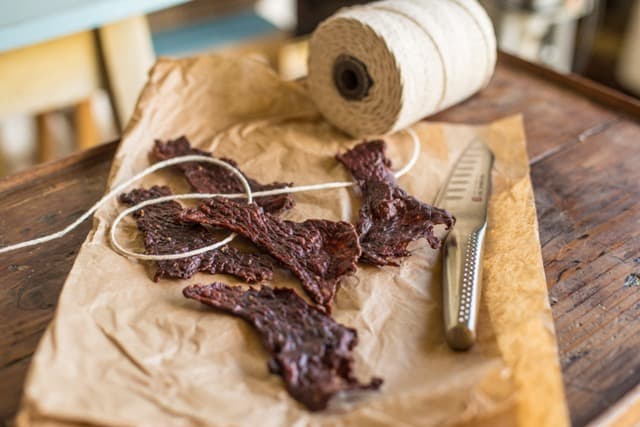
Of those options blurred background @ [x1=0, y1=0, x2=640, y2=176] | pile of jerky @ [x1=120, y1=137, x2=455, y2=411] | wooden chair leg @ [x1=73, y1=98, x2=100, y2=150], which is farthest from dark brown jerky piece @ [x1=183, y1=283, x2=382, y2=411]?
wooden chair leg @ [x1=73, y1=98, x2=100, y2=150]

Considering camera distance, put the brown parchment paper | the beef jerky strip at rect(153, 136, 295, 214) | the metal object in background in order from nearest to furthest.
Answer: the brown parchment paper
the beef jerky strip at rect(153, 136, 295, 214)
the metal object in background

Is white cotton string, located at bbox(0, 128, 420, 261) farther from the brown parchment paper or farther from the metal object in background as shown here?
the metal object in background

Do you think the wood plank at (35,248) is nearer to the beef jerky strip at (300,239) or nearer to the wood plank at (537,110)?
the beef jerky strip at (300,239)

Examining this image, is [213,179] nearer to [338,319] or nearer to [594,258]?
[338,319]

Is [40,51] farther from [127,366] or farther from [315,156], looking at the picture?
[127,366]

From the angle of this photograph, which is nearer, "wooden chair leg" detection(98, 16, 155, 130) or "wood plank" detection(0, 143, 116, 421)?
"wood plank" detection(0, 143, 116, 421)

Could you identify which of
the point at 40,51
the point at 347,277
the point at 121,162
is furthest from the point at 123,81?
the point at 347,277
